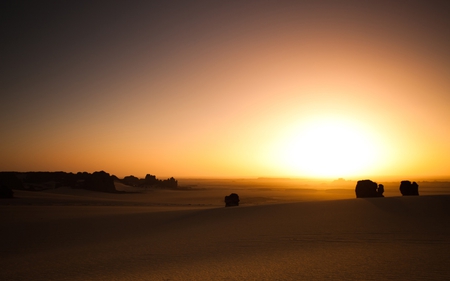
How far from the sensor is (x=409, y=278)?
7.70 m

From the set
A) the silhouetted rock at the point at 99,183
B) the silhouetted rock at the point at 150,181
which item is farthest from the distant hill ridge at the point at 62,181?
the silhouetted rock at the point at 150,181

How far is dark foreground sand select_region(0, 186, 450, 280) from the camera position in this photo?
8.87 meters

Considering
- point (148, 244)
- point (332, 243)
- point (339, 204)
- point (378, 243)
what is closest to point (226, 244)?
point (148, 244)

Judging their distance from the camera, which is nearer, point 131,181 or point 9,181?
point 9,181

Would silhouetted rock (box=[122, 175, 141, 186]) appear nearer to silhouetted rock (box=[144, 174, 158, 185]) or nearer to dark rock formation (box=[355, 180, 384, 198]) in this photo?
silhouetted rock (box=[144, 174, 158, 185])

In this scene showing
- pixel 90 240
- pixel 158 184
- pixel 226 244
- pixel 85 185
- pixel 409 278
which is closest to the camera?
pixel 409 278

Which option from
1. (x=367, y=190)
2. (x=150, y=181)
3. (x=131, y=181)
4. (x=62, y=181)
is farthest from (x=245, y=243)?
(x=131, y=181)

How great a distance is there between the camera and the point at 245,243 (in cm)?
1265

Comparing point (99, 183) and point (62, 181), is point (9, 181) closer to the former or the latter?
point (99, 183)

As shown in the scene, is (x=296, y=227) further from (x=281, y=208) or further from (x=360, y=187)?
(x=360, y=187)

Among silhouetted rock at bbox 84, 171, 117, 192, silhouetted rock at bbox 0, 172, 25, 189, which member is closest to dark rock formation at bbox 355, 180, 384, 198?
silhouetted rock at bbox 84, 171, 117, 192

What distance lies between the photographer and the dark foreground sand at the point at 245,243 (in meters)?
8.87

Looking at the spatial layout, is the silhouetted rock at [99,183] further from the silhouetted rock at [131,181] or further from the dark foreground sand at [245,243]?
the dark foreground sand at [245,243]

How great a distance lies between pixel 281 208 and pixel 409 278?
1314 cm
